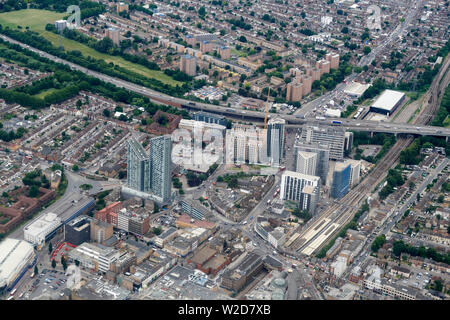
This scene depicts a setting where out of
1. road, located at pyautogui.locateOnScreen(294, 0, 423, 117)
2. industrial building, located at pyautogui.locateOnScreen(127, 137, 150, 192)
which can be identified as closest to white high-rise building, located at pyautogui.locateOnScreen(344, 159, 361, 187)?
road, located at pyautogui.locateOnScreen(294, 0, 423, 117)

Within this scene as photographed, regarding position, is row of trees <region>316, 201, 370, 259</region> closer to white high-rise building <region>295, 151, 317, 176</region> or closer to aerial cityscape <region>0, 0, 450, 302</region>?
aerial cityscape <region>0, 0, 450, 302</region>

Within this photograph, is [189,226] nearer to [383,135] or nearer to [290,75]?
[383,135]

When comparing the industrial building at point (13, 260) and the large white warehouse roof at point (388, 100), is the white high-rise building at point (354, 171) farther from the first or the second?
the industrial building at point (13, 260)

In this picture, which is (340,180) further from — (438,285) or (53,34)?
(53,34)

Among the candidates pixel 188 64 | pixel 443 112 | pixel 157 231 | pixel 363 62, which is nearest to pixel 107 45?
pixel 188 64

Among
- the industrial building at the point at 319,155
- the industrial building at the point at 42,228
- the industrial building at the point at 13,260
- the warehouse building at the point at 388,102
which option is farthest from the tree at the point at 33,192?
the warehouse building at the point at 388,102

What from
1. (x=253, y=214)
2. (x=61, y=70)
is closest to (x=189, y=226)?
(x=253, y=214)

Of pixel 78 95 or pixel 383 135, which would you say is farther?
pixel 78 95
